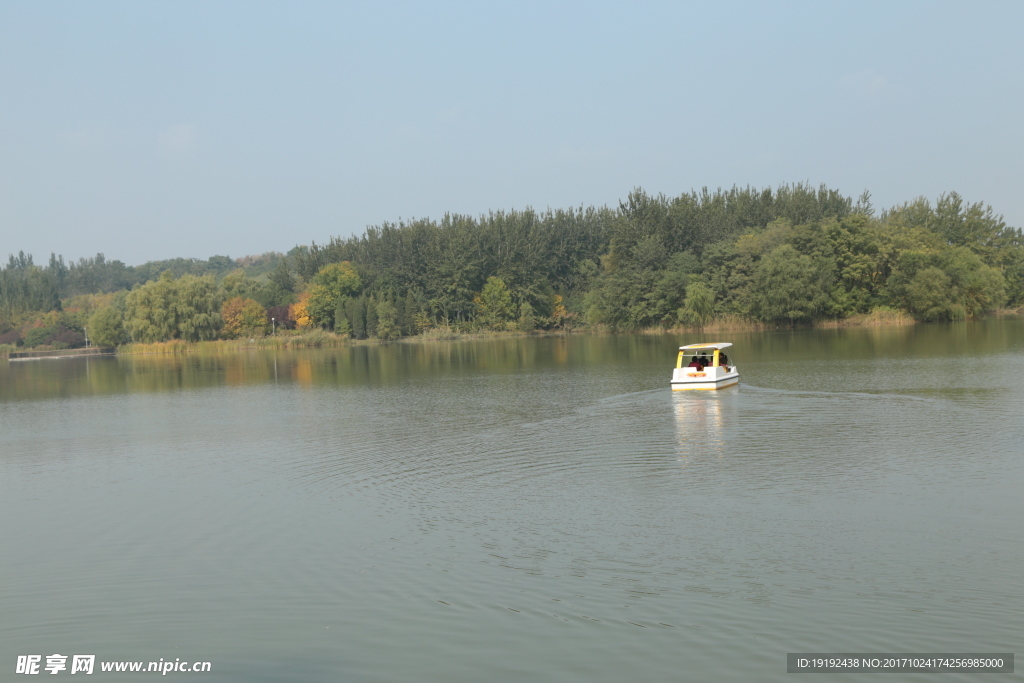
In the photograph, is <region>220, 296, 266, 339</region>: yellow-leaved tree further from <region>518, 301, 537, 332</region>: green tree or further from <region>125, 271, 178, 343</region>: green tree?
<region>518, 301, 537, 332</region>: green tree

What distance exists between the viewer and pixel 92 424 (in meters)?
30.1

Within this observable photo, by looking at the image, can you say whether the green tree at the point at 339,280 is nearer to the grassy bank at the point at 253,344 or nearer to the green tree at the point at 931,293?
the grassy bank at the point at 253,344

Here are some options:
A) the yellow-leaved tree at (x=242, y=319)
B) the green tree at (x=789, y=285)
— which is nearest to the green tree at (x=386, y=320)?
the yellow-leaved tree at (x=242, y=319)

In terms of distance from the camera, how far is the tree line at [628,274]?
261ft

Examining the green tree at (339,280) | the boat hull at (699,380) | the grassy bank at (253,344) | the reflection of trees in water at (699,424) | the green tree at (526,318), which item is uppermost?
the green tree at (339,280)

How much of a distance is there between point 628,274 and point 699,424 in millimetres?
70114

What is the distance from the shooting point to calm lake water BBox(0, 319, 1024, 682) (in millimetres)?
8664

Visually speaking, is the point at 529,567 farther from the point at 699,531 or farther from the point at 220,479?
the point at 220,479

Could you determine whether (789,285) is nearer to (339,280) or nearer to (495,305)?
(495,305)

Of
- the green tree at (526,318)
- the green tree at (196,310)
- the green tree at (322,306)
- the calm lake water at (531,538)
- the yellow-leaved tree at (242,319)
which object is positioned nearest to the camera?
the calm lake water at (531,538)

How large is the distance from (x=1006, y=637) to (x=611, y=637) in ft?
13.4

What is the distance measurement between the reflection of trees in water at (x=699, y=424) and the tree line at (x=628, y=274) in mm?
51238

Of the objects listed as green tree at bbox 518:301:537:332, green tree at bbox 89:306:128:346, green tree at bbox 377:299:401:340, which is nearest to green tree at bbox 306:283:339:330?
green tree at bbox 377:299:401:340

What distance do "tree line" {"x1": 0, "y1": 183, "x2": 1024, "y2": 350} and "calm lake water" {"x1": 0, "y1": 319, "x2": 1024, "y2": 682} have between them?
2161 inches
